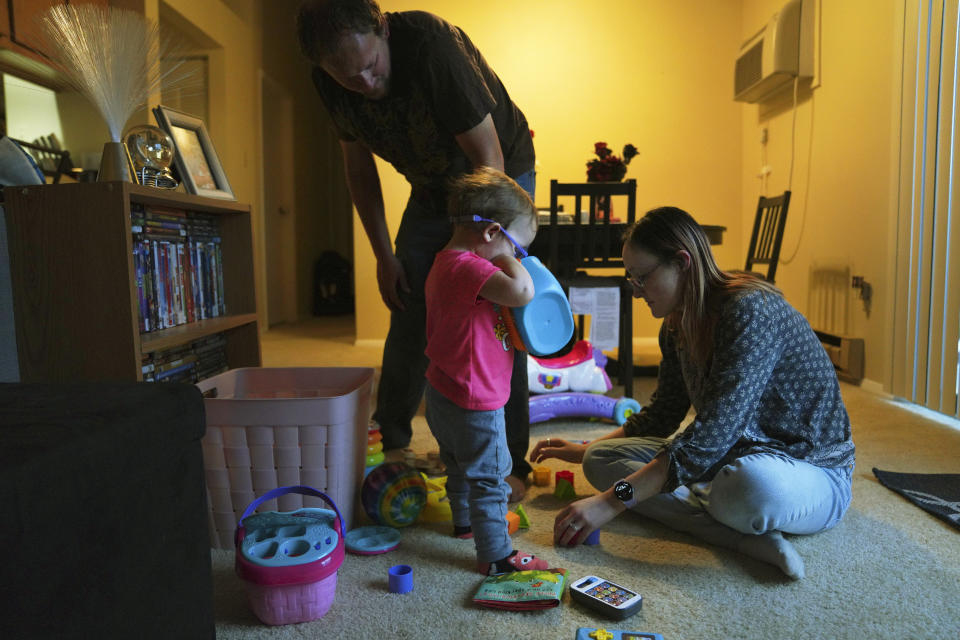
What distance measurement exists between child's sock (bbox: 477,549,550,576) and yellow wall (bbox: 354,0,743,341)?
3.23m

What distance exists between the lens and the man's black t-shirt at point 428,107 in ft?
4.77

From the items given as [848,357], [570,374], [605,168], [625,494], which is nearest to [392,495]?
[625,494]

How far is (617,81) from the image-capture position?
4.27 m

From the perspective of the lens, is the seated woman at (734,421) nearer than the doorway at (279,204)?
Yes

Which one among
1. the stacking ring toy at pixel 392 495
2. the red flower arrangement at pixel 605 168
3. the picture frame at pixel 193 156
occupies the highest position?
the red flower arrangement at pixel 605 168

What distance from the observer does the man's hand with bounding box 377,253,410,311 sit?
69.8 inches

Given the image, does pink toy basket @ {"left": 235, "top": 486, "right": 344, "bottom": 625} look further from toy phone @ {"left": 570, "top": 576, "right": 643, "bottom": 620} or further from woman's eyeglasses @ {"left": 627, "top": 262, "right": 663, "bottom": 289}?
woman's eyeglasses @ {"left": 627, "top": 262, "right": 663, "bottom": 289}

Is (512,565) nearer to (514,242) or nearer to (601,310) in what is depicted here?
(514,242)

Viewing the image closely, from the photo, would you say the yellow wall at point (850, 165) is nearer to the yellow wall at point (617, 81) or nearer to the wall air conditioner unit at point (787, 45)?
the wall air conditioner unit at point (787, 45)

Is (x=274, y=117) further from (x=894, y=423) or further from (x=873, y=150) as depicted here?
(x=894, y=423)

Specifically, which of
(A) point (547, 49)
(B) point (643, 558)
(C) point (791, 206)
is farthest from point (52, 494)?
(A) point (547, 49)

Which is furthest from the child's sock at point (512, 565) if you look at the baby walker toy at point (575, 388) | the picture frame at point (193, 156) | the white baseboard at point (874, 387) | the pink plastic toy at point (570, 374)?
the white baseboard at point (874, 387)

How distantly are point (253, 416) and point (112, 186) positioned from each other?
1.70 feet

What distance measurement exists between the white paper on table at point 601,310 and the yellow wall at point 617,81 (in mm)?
1668
